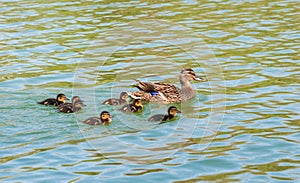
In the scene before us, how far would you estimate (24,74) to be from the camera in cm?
1185

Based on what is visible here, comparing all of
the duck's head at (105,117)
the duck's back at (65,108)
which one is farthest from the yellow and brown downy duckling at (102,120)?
the duck's back at (65,108)

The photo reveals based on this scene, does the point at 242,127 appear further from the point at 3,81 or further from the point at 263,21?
the point at 263,21

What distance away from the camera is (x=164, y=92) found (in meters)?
11.0

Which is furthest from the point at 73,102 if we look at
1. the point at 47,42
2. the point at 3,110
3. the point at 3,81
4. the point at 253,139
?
the point at 47,42

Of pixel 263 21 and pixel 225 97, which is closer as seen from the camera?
pixel 225 97

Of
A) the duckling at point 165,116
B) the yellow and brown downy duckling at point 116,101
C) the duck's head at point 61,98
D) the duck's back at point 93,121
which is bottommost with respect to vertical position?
the duckling at point 165,116

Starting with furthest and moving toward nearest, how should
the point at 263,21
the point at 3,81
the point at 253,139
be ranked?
the point at 263,21
the point at 3,81
the point at 253,139

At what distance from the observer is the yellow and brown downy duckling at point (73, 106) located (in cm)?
980

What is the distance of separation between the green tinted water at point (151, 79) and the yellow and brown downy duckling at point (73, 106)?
112 millimetres

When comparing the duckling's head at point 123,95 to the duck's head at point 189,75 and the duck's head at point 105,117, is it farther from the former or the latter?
the duck's head at point 105,117

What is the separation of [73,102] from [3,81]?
1.83 meters

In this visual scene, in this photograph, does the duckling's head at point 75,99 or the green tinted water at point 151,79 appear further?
the duckling's head at point 75,99

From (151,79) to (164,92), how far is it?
1.04m

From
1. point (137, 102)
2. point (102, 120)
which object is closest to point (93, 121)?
point (102, 120)
